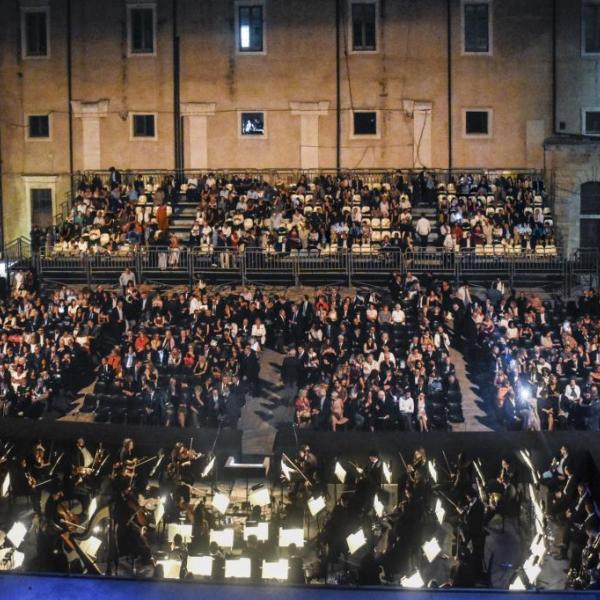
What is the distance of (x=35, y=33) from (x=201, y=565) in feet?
106

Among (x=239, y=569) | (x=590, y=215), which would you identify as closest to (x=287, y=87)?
(x=590, y=215)

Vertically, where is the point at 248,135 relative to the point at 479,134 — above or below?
above

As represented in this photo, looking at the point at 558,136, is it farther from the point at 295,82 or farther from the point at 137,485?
the point at 137,485

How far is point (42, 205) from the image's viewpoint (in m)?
45.9

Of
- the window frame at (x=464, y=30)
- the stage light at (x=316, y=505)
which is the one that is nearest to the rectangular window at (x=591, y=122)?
the window frame at (x=464, y=30)

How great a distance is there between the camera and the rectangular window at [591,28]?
43031 millimetres

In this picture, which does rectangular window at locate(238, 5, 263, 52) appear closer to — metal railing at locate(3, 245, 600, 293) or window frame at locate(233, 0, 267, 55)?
window frame at locate(233, 0, 267, 55)

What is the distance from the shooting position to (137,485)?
73.7 ft

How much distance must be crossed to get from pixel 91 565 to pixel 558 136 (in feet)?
98.3

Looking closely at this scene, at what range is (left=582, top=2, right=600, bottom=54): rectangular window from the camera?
141 feet

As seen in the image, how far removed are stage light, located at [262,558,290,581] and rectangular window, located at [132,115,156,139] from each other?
30.0 metres

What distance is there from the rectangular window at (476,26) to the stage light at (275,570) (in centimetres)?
3009

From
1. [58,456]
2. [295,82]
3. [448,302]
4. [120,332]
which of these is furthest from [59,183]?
[58,456]

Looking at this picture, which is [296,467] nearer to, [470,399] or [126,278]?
[470,399]
